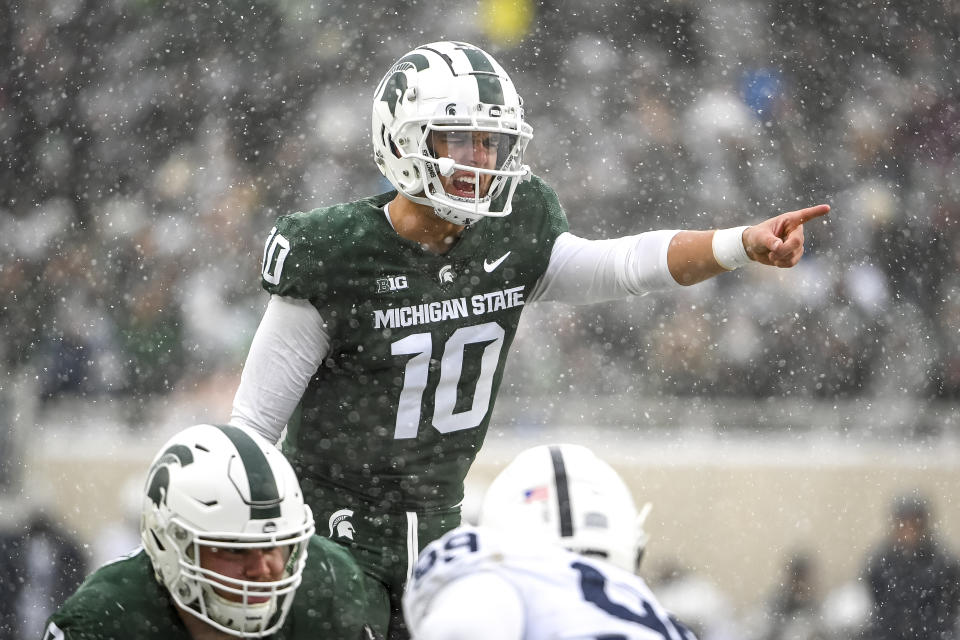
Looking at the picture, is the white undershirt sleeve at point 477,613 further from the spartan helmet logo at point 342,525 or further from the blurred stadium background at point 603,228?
the blurred stadium background at point 603,228

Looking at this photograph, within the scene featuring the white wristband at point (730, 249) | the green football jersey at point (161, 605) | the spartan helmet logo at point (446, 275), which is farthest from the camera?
the spartan helmet logo at point (446, 275)

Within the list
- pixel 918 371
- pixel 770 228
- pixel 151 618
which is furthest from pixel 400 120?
pixel 918 371

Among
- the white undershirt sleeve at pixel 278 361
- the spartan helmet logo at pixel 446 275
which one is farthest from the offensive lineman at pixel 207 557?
the spartan helmet logo at pixel 446 275

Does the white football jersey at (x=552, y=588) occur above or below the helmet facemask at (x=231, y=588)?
above

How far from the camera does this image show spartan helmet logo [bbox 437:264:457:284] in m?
2.54

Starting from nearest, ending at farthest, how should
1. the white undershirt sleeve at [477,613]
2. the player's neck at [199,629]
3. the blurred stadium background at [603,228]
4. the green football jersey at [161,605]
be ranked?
the white undershirt sleeve at [477,613] → the green football jersey at [161,605] → the player's neck at [199,629] → the blurred stadium background at [603,228]

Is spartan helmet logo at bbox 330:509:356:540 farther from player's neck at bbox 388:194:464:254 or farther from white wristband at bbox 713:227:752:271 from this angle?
white wristband at bbox 713:227:752:271

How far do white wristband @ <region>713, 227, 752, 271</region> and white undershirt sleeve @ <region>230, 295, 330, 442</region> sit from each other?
74 centimetres

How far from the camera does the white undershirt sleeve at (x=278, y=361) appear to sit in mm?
2498

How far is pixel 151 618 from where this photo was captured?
2080mm

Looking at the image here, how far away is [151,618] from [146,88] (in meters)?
5.76

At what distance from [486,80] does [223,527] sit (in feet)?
3.20

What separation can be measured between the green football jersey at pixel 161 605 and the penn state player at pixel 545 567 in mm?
545

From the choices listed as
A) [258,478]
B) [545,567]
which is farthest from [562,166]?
[545,567]
